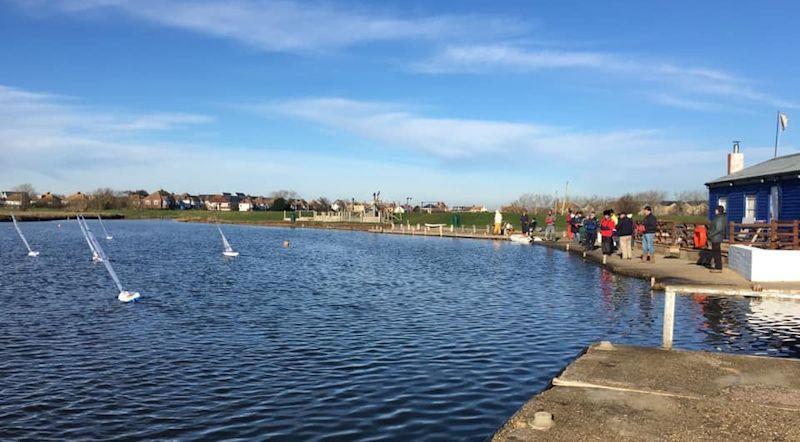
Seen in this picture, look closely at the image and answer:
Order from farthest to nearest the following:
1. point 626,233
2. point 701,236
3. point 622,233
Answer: point 622,233, point 626,233, point 701,236

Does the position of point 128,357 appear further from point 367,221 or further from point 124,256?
point 367,221

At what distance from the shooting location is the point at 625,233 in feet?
99.9

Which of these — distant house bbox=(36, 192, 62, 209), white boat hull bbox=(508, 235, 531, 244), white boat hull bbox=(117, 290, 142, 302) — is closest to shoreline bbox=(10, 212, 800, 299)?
white boat hull bbox=(508, 235, 531, 244)

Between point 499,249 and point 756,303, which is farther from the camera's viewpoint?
point 499,249

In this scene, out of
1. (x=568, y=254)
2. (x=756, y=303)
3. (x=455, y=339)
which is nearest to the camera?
(x=455, y=339)

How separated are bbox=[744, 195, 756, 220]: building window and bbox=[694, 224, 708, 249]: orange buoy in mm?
5558

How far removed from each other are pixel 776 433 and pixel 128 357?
39.7ft

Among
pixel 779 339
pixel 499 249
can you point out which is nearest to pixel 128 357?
pixel 779 339

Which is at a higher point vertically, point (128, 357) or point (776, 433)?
point (776, 433)

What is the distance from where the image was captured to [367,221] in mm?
104875

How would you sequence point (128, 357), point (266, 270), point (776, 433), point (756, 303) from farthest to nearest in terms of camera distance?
point (266, 270), point (756, 303), point (128, 357), point (776, 433)

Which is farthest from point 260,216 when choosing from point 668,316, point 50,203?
point 668,316

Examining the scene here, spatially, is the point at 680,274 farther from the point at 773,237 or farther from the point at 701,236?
the point at 701,236

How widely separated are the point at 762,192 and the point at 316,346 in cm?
2884
